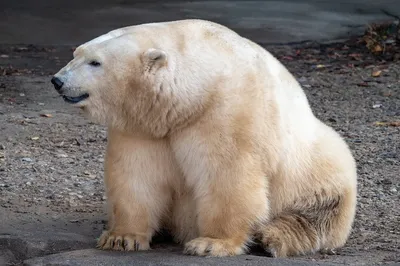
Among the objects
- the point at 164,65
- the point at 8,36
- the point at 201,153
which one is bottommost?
the point at 8,36

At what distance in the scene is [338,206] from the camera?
450 centimetres

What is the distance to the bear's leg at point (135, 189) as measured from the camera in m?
4.20

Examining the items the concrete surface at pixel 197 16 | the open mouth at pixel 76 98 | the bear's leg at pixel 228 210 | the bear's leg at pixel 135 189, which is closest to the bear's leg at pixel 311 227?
the bear's leg at pixel 228 210

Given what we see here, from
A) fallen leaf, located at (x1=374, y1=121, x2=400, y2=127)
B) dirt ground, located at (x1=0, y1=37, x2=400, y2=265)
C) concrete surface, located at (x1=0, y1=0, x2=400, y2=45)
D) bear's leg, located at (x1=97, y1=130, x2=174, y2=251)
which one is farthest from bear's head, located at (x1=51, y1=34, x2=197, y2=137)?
concrete surface, located at (x1=0, y1=0, x2=400, y2=45)

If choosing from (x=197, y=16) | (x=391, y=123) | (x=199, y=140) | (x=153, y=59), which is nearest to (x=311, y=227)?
(x=199, y=140)

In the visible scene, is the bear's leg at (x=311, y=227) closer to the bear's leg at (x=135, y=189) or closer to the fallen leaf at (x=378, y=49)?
the bear's leg at (x=135, y=189)

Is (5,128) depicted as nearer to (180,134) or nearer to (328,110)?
(328,110)

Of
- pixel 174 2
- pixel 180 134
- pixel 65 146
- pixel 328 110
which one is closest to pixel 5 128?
pixel 65 146

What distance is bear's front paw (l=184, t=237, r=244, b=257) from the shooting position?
4117 mm

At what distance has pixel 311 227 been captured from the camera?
14.5 ft

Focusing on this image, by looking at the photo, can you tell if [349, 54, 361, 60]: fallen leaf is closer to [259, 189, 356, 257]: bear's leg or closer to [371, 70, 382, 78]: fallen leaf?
[371, 70, 382, 78]: fallen leaf

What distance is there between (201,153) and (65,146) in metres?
2.56

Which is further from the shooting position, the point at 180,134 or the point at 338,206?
the point at 338,206

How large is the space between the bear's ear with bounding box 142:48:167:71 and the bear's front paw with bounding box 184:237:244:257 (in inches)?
30.3
